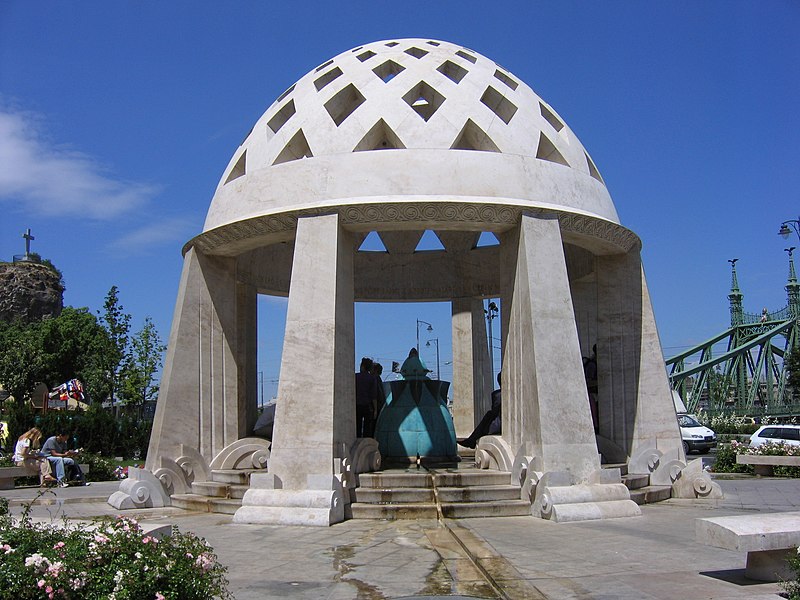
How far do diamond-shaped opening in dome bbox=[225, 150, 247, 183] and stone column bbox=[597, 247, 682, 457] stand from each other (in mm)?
7370

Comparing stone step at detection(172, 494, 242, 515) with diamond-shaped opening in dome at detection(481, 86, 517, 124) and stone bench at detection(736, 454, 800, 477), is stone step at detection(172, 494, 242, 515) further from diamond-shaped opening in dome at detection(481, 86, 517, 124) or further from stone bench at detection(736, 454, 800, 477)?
→ stone bench at detection(736, 454, 800, 477)

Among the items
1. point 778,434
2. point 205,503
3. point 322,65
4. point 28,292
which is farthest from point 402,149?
point 28,292

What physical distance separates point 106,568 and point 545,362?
8.21 m

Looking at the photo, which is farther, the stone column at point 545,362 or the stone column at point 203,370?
the stone column at point 203,370

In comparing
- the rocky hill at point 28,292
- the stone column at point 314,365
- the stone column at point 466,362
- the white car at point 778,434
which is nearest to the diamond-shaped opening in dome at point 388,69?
the stone column at point 314,365

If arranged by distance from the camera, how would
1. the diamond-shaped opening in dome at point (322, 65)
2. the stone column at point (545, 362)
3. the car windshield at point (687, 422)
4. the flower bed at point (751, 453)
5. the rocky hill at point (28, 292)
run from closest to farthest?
the stone column at point (545, 362) → the diamond-shaped opening in dome at point (322, 65) → the flower bed at point (751, 453) → the car windshield at point (687, 422) → the rocky hill at point (28, 292)

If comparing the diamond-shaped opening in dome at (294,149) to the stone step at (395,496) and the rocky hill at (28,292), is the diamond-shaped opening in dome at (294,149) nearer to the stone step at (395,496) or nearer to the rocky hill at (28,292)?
the stone step at (395,496)

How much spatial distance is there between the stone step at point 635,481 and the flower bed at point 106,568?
9417 millimetres

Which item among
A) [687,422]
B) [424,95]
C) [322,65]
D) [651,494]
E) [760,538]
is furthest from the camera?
[687,422]

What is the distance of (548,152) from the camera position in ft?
46.0

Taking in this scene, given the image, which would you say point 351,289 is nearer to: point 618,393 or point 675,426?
point 618,393

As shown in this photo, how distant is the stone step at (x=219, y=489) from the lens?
12.2 m

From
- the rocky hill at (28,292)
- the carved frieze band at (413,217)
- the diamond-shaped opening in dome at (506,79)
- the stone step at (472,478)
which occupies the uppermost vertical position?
the rocky hill at (28,292)

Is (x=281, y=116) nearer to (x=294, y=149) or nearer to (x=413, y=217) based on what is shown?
(x=294, y=149)
